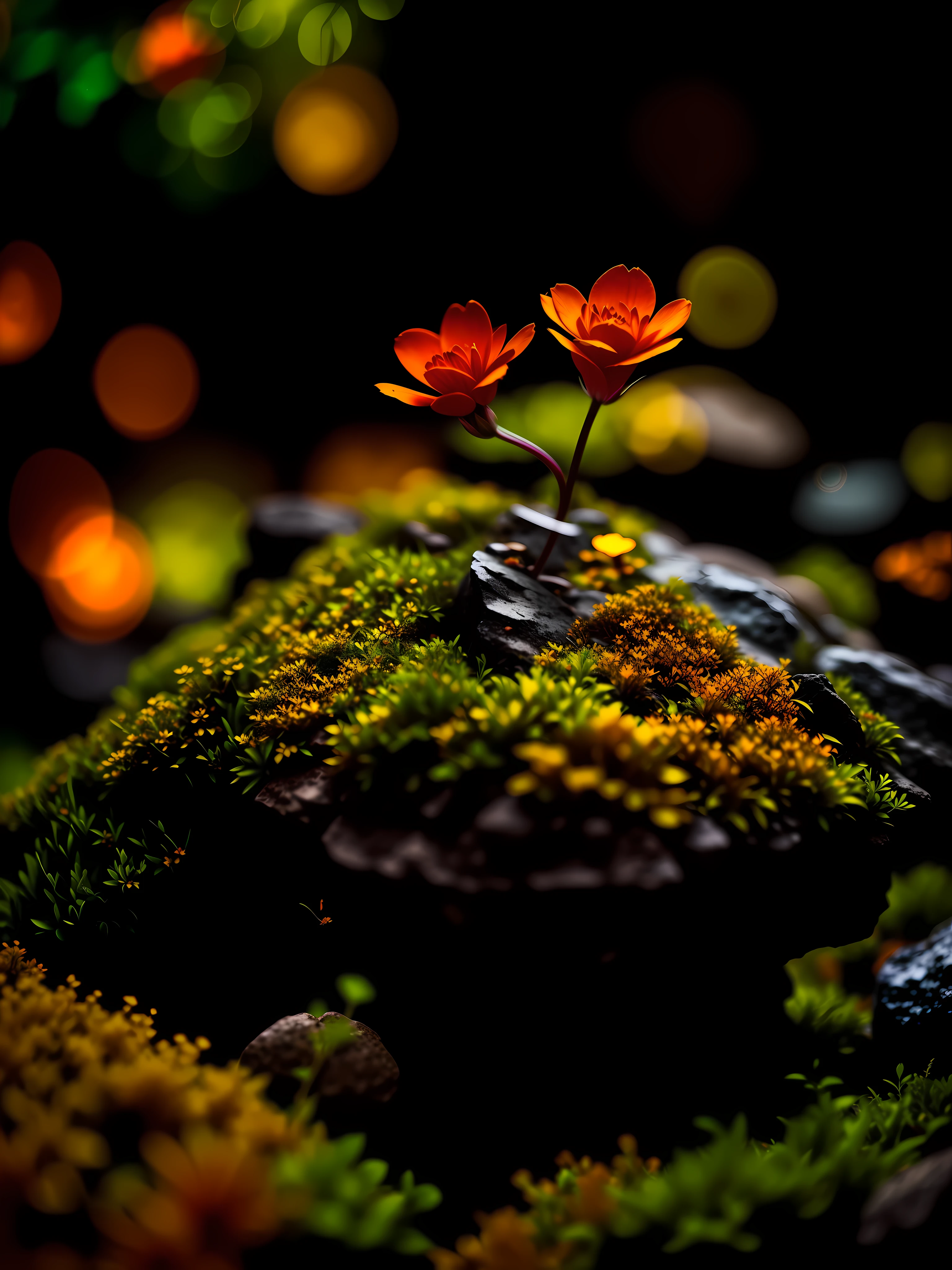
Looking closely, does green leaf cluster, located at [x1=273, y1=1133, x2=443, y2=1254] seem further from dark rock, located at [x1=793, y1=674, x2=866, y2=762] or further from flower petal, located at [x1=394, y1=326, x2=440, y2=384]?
flower petal, located at [x1=394, y1=326, x2=440, y2=384]

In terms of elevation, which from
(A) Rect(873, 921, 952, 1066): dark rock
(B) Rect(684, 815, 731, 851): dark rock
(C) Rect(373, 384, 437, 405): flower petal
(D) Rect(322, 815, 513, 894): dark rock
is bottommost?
(A) Rect(873, 921, 952, 1066): dark rock

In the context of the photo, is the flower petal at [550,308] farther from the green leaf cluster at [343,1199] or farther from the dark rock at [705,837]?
the green leaf cluster at [343,1199]

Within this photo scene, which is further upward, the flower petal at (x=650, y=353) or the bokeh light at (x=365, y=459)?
the flower petal at (x=650, y=353)

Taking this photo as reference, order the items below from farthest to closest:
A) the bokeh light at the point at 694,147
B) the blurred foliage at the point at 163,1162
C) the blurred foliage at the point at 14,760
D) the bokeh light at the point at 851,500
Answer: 1. the bokeh light at the point at 851,500
2. the blurred foliage at the point at 14,760
3. the bokeh light at the point at 694,147
4. the blurred foliage at the point at 163,1162

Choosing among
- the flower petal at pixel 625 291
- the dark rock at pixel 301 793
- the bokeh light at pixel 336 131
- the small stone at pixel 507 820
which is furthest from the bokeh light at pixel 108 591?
the small stone at pixel 507 820

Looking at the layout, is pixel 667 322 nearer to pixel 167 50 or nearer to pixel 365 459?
pixel 167 50

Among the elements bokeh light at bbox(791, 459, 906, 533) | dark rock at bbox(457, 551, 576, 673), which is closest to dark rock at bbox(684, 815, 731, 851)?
dark rock at bbox(457, 551, 576, 673)

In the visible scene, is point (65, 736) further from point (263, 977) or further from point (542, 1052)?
point (542, 1052)
